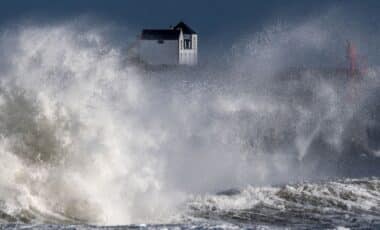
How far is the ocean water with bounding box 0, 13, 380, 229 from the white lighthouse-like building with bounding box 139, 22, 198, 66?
7613cm

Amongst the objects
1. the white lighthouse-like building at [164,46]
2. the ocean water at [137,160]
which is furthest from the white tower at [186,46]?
the ocean water at [137,160]

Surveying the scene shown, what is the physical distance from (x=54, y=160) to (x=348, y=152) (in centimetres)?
1281

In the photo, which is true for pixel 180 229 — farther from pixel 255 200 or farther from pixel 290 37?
pixel 290 37

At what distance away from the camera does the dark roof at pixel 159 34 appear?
10675 centimetres

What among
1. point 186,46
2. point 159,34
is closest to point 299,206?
point 159,34

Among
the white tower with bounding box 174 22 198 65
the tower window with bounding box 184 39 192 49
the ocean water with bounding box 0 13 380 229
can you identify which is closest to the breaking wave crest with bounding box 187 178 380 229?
the ocean water with bounding box 0 13 380 229

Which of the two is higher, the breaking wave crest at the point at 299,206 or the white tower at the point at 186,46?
the white tower at the point at 186,46

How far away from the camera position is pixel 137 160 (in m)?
19.0

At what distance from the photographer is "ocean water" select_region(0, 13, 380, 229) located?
629 inches

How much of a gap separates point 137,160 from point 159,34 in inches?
3517

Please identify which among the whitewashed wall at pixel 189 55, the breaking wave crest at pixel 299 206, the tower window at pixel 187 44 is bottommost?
the breaking wave crest at pixel 299 206

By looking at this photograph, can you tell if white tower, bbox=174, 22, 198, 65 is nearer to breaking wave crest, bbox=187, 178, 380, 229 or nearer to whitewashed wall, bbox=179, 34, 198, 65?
whitewashed wall, bbox=179, 34, 198, 65

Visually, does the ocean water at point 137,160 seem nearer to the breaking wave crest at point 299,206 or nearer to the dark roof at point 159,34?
the breaking wave crest at point 299,206

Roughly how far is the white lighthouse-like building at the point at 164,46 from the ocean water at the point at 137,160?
2997 inches
